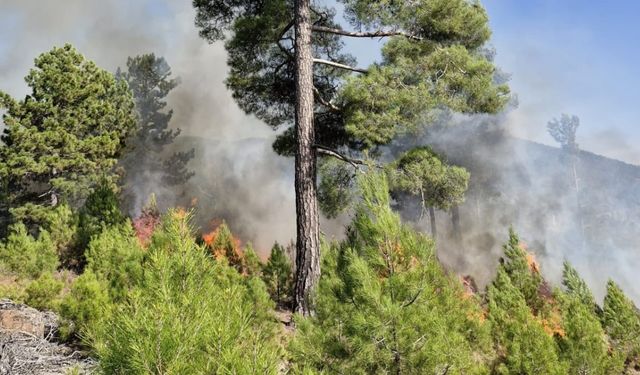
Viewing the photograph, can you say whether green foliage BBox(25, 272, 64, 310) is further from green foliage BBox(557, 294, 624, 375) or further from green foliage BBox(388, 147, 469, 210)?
green foliage BBox(557, 294, 624, 375)

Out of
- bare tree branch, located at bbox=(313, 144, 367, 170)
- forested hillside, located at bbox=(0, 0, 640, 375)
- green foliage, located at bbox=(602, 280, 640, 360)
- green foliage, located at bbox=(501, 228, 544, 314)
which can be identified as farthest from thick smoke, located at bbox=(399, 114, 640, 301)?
bare tree branch, located at bbox=(313, 144, 367, 170)

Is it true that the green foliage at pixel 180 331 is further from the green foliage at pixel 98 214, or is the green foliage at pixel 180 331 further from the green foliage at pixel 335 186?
the green foliage at pixel 98 214

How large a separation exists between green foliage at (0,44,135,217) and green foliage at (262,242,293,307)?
26.8ft

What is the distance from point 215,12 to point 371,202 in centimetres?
684

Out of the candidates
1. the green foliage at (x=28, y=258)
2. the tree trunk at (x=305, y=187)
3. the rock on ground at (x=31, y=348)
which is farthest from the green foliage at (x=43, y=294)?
the tree trunk at (x=305, y=187)

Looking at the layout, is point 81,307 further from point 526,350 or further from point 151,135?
point 151,135

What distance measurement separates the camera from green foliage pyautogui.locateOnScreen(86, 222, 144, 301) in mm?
6195

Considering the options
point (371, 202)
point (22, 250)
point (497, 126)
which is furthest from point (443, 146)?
point (371, 202)

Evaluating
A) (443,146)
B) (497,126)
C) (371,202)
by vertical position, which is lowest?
(371,202)

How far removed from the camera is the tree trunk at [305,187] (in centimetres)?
737

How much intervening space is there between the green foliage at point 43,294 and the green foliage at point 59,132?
1016cm

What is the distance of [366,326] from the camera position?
3404mm

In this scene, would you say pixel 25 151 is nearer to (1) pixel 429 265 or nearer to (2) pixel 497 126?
(1) pixel 429 265

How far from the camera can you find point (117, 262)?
26.0ft
